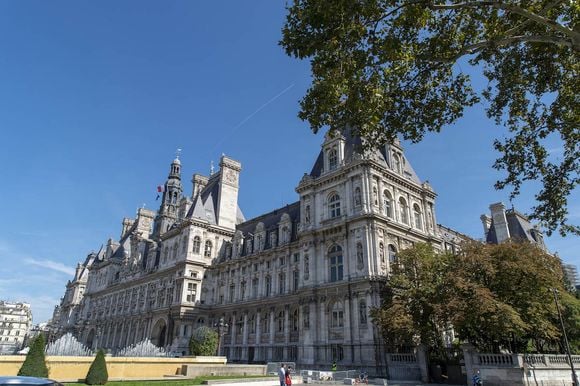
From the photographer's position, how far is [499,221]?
5675 centimetres

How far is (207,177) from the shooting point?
73.6 metres

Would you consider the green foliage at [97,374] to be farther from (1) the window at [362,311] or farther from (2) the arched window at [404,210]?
(2) the arched window at [404,210]

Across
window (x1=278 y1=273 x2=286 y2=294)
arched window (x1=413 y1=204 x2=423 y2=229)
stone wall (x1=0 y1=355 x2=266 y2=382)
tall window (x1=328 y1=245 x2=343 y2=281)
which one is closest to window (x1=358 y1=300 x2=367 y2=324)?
tall window (x1=328 y1=245 x2=343 y2=281)

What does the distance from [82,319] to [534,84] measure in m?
89.1

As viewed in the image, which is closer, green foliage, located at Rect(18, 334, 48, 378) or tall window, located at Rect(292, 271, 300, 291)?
green foliage, located at Rect(18, 334, 48, 378)

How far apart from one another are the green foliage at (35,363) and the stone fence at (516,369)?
23881 millimetres

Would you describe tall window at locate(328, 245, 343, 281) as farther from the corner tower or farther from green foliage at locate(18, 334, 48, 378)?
the corner tower

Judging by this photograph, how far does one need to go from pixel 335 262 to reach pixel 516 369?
1739 cm

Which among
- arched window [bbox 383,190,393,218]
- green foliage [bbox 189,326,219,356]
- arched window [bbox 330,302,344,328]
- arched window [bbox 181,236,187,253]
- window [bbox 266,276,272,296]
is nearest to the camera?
arched window [bbox 330,302,344,328]

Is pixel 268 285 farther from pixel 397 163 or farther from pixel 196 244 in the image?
pixel 397 163

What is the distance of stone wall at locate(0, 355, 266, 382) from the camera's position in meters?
21.5

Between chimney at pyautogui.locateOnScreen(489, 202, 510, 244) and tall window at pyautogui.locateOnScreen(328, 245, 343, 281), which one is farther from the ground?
chimney at pyautogui.locateOnScreen(489, 202, 510, 244)

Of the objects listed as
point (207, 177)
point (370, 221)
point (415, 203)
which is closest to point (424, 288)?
point (370, 221)

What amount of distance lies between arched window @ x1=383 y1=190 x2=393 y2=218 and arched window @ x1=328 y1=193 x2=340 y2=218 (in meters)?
4.47
